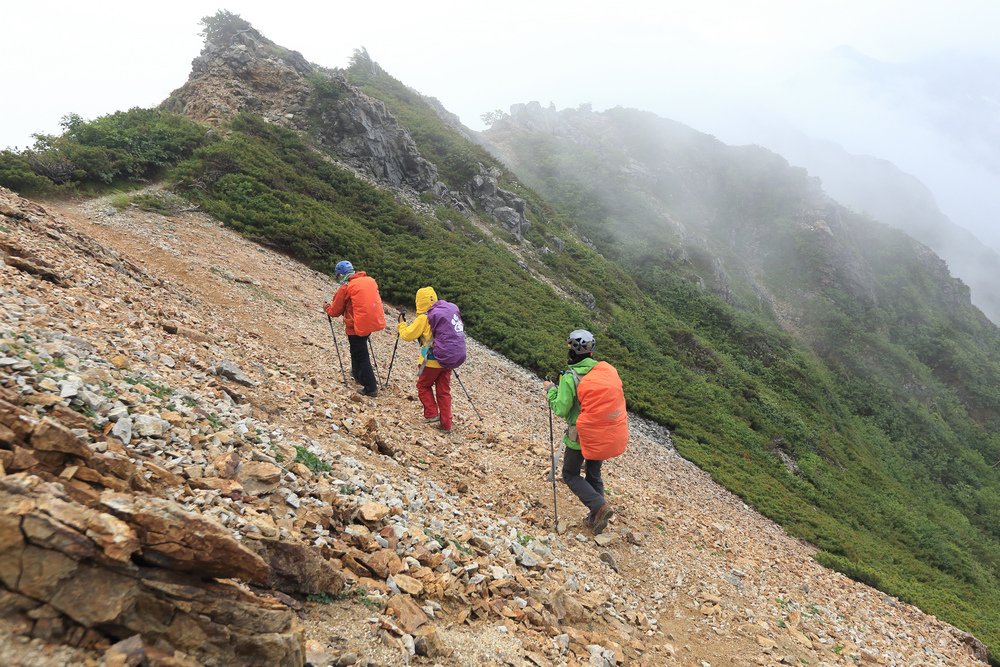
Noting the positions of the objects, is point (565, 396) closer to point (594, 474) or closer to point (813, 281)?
point (594, 474)

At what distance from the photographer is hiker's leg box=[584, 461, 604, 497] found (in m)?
7.03

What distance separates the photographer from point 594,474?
709 centimetres

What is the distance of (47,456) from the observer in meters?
3.01

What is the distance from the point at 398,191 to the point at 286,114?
7.89 m

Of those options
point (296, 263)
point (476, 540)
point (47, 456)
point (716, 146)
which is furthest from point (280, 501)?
point (716, 146)

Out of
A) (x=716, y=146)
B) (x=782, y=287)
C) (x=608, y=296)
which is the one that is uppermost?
(x=716, y=146)

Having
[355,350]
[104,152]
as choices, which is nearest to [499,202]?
[104,152]

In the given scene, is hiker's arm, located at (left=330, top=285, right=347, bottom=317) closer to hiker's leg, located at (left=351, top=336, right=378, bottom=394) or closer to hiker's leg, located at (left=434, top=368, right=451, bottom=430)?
hiker's leg, located at (left=351, top=336, right=378, bottom=394)

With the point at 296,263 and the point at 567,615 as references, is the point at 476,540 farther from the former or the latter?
the point at 296,263

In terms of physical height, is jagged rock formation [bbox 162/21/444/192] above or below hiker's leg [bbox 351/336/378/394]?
above

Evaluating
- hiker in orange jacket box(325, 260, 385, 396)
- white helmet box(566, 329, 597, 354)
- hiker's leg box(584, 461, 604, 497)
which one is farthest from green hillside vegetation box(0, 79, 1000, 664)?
white helmet box(566, 329, 597, 354)

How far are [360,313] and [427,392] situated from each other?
74.3 inches

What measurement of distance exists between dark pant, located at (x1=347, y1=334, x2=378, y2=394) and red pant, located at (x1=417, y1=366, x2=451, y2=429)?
1061mm

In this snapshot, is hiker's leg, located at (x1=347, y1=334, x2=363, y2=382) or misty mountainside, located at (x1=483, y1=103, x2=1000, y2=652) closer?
hiker's leg, located at (x1=347, y1=334, x2=363, y2=382)
